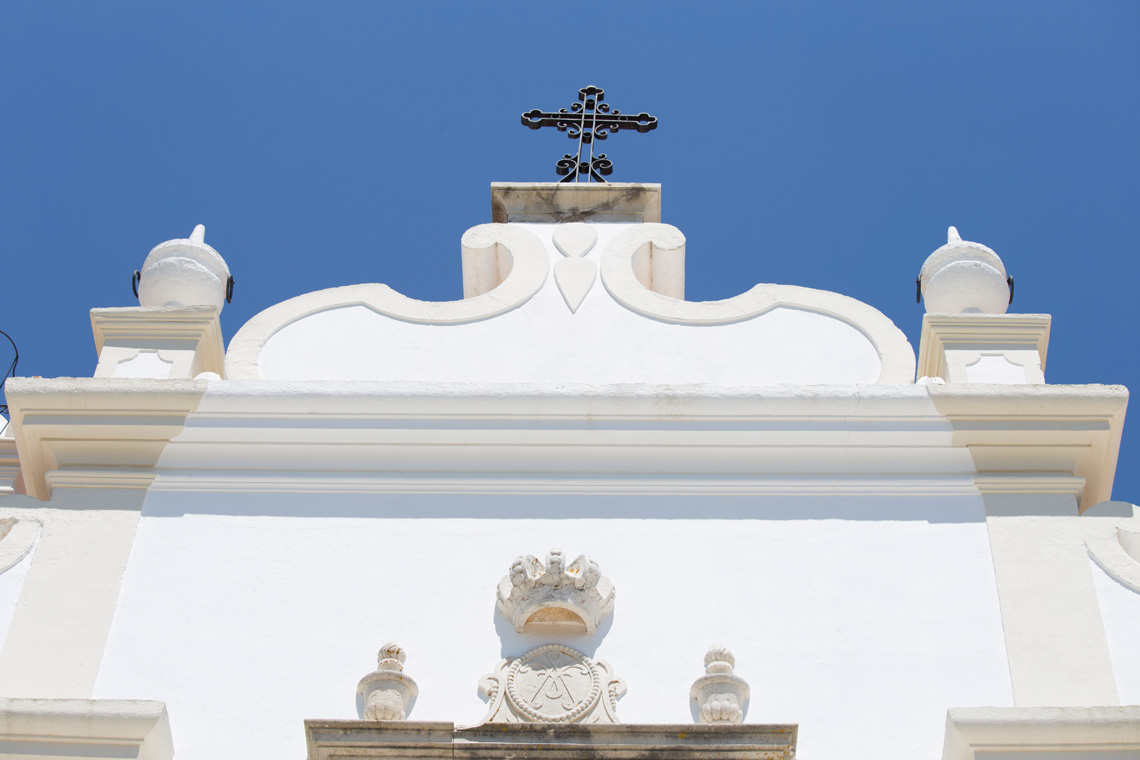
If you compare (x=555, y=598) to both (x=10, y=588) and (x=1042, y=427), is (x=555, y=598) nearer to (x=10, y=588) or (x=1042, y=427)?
(x=10, y=588)

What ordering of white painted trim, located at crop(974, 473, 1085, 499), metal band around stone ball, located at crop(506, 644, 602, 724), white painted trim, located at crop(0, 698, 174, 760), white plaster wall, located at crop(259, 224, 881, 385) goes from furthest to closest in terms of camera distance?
white plaster wall, located at crop(259, 224, 881, 385)
white painted trim, located at crop(974, 473, 1085, 499)
metal band around stone ball, located at crop(506, 644, 602, 724)
white painted trim, located at crop(0, 698, 174, 760)

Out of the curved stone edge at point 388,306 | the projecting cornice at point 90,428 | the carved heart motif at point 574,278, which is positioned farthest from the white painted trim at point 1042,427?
the projecting cornice at point 90,428

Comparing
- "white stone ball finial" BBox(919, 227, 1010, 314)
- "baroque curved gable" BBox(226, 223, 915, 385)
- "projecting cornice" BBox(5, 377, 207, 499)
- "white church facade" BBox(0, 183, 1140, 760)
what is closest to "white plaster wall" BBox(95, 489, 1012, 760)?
"white church facade" BBox(0, 183, 1140, 760)

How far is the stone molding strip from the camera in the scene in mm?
5359

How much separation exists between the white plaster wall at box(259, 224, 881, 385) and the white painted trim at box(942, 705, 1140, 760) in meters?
2.21

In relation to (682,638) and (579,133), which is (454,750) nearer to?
(682,638)

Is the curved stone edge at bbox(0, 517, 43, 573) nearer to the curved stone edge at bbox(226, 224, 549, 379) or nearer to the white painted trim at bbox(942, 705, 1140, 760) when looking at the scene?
the curved stone edge at bbox(226, 224, 549, 379)

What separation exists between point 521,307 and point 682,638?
2.34m

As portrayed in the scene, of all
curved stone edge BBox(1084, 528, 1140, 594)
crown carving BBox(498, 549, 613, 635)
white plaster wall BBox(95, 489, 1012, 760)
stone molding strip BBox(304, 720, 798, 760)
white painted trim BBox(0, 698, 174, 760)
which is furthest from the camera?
curved stone edge BBox(1084, 528, 1140, 594)

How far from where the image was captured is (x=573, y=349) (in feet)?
25.0

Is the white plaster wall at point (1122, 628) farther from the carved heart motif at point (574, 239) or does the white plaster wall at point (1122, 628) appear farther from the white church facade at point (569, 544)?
the carved heart motif at point (574, 239)

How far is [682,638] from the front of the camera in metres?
6.05

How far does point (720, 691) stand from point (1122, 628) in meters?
1.52

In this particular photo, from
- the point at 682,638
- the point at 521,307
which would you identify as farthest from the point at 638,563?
the point at 521,307
